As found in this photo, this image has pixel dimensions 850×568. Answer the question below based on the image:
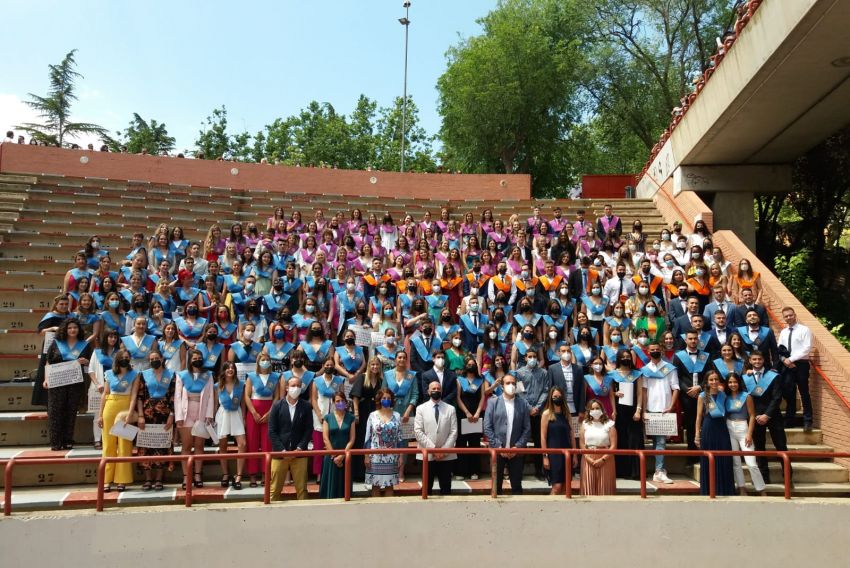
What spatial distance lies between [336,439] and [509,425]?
2.19 m

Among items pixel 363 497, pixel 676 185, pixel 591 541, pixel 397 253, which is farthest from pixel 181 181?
pixel 591 541

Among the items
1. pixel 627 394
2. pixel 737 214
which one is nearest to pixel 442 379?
pixel 627 394

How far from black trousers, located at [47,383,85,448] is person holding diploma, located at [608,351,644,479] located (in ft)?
22.9

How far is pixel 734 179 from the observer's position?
1867cm

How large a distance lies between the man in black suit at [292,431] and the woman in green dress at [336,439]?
0.73ft

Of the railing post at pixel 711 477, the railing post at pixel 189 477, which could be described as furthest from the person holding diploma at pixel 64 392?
the railing post at pixel 711 477

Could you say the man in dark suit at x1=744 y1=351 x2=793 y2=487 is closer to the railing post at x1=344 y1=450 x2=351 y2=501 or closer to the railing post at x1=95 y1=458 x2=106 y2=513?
the railing post at x1=344 y1=450 x2=351 y2=501

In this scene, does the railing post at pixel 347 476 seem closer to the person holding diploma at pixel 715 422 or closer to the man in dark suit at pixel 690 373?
the person holding diploma at pixel 715 422

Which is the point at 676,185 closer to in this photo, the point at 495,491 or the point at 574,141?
the point at 495,491

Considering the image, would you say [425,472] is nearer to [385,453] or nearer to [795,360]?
[385,453]

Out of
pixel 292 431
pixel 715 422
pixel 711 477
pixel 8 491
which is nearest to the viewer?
pixel 8 491

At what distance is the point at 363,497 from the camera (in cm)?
838

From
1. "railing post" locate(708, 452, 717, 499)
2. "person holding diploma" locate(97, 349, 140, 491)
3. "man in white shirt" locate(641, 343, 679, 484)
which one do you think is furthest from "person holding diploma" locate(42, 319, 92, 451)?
"railing post" locate(708, 452, 717, 499)

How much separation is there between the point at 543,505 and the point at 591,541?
26.4 inches
